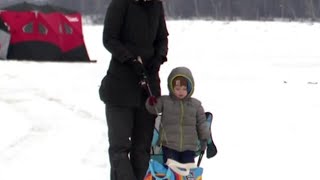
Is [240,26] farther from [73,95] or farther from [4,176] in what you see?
[4,176]

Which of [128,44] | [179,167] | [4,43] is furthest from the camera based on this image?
[4,43]

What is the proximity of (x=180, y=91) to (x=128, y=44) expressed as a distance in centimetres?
52

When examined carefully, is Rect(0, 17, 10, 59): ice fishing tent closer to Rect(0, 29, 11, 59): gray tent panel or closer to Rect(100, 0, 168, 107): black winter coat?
Rect(0, 29, 11, 59): gray tent panel

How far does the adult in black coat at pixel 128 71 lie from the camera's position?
172 inches

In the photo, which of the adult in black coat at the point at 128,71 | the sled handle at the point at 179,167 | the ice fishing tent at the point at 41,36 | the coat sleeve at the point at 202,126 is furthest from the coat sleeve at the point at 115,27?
the ice fishing tent at the point at 41,36

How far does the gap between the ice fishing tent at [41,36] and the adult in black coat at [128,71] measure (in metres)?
14.8

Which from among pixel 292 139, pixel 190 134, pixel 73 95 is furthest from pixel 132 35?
pixel 73 95

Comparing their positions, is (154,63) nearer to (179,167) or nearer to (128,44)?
(128,44)

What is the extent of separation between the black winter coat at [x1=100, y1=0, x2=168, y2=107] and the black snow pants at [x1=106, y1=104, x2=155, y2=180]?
0.28 ft

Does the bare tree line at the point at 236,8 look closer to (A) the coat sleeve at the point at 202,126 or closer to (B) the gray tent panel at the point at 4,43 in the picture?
(B) the gray tent panel at the point at 4,43

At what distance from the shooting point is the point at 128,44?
4449 millimetres

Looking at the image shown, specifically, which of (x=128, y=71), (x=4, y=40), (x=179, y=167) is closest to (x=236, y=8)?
(x=4, y=40)

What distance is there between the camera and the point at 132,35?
4445 mm

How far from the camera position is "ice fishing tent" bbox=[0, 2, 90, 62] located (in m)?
19.0
